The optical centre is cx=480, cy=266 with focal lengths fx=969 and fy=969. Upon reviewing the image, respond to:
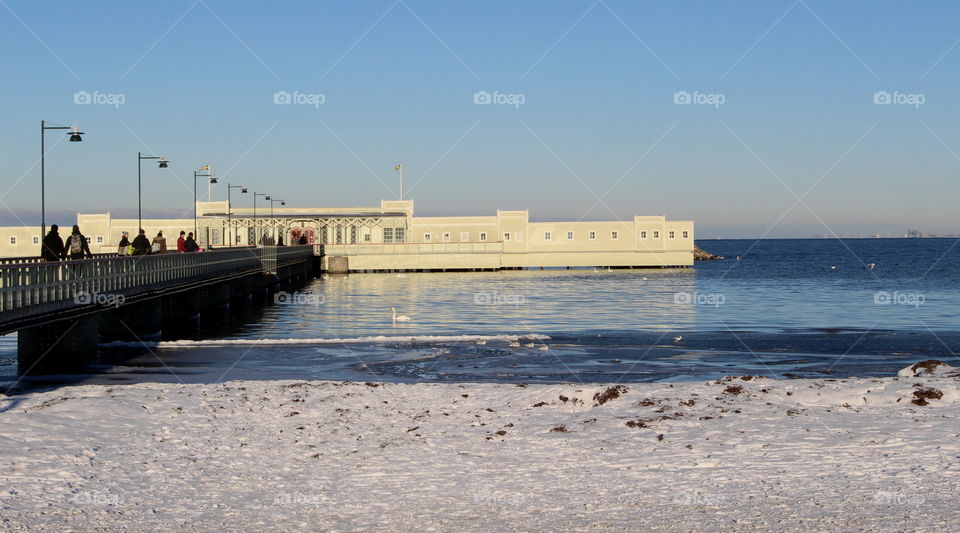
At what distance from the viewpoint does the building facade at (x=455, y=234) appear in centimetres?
11381

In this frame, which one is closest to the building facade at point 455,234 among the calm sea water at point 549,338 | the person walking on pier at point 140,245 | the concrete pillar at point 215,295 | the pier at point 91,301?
the calm sea water at point 549,338

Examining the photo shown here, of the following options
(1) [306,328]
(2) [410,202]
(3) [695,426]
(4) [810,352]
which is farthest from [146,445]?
(2) [410,202]

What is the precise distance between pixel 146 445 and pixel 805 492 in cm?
870

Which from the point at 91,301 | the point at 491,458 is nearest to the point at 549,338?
the point at 91,301

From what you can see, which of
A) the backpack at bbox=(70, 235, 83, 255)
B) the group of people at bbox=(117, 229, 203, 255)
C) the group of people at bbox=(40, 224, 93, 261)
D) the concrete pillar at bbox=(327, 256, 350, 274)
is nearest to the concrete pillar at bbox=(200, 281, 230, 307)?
the group of people at bbox=(117, 229, 203, 255)

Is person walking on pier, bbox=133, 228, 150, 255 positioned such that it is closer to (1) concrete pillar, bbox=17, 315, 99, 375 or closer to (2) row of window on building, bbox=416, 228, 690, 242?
(1) concrete pillar, bbox=17, 315, 99, 375

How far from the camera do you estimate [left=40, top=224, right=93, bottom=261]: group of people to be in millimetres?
28688

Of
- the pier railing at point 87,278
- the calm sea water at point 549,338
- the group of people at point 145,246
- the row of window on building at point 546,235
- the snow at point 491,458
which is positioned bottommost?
the calm sea water at point 549,338

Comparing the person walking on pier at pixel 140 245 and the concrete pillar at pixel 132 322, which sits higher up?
the person walking on pier at pixel 140 245

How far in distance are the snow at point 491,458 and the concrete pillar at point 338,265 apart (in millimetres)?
90396

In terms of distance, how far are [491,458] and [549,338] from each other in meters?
22.6

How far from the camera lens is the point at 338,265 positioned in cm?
10888

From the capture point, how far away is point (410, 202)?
12025 cm

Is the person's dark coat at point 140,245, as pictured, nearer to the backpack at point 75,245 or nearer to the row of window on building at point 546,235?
the backpack at point 75,245
